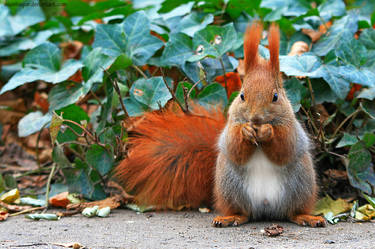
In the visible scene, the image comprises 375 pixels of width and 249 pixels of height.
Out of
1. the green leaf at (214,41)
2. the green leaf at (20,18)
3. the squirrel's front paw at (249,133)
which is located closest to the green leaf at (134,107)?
the green leaf at (214,41)

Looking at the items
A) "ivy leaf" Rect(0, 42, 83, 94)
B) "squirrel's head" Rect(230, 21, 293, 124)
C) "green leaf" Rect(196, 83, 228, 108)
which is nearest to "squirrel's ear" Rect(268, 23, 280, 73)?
"squirrel's head" Rect(230, 21, 293, 124)

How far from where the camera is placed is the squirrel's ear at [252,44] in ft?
5.18

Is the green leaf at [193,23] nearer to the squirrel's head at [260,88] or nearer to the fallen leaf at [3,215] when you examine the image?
the squirrel's head at [260,88]

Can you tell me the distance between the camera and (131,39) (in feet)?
7.41

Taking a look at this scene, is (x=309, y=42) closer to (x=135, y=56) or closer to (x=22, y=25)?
(x=135, y=56)

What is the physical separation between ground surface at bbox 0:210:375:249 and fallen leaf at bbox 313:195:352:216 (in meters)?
0.15

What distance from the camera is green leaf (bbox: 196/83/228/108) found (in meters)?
2.07

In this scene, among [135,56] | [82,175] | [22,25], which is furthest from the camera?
[22,25]

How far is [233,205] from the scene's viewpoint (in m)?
1.73

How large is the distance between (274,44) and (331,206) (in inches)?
29.0

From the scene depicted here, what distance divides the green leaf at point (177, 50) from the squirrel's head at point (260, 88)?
23.9 inches

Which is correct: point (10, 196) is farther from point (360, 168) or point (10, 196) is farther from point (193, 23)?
point (360, 168)

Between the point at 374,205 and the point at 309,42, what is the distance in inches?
35.3

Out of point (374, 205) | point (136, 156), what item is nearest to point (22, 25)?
point (136, 156)
